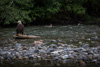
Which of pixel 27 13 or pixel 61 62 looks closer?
pixel 61 62

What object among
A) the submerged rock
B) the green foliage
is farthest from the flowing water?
the green foliage

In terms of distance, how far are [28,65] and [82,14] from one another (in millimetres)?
24638

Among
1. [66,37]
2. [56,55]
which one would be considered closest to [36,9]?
[66,37]

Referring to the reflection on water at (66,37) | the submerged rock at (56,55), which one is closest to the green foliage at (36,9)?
the reflection on water at (66,37)

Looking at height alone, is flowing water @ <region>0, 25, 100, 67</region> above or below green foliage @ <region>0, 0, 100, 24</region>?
below

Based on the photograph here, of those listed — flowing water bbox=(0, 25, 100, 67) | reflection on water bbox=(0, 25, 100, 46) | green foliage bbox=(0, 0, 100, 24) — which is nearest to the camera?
flowing water bbox=(0, 25, 100, 67)

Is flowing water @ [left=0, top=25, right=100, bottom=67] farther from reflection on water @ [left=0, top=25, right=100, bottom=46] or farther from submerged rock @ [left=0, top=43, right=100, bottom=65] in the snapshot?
submerged rock @ [left=0, top=43, right=100, bottom=65]

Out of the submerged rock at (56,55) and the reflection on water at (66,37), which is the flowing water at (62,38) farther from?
the submerged rock at (56,55)

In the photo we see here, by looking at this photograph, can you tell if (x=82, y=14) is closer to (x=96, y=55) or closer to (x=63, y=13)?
(x=63, y=13)

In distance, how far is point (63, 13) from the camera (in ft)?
99.8

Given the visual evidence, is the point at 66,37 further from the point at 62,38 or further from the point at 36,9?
the point at 36,9

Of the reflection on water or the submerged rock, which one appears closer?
the submerged rock

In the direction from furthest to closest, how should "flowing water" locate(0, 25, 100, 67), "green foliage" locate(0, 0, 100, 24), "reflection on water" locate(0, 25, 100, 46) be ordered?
"green foliage" locate(0, 0, 100, 24), "reflection on water" locate(0, 25, 100, 46), "flowing water" locate(0, 25, 100, 67)

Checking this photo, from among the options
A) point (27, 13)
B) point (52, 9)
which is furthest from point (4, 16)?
point (52, 9)
